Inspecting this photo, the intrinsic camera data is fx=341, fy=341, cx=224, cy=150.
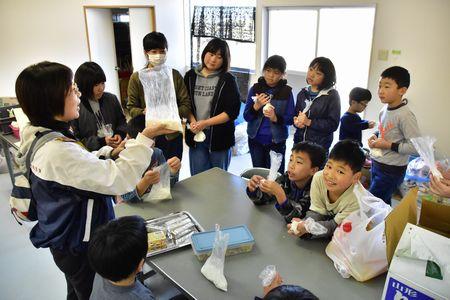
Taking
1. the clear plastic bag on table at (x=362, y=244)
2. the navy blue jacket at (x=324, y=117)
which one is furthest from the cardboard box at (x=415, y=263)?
the navy blue jacket at (x=324, y=117)

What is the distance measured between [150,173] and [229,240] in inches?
23.6

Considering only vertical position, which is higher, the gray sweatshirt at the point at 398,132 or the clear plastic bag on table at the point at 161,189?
the gray sweatshirt at the point at 398,132

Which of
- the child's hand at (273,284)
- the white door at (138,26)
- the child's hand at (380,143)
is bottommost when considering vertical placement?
the child's hand at (273,284)

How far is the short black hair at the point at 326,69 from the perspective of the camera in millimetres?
2354

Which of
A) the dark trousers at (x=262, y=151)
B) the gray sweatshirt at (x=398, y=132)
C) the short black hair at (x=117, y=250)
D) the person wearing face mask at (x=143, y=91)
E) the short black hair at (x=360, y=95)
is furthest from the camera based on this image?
the short black hair at (x=360, y=95)

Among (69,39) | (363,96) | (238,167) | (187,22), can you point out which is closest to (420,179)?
(363,96)

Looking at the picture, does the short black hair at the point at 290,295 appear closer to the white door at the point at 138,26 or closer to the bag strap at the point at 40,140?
the bag strap at the point at 40,140

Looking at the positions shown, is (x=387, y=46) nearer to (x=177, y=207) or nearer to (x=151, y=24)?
(x=177, y=207)

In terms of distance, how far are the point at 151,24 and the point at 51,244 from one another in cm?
506

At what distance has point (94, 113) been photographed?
2.20m

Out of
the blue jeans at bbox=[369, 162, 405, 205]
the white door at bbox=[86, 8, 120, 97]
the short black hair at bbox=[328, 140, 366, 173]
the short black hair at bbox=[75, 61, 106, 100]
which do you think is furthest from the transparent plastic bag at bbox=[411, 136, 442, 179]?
the white door at bbox=[86, 8, 120, 97]

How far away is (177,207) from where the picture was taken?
5.63 feet

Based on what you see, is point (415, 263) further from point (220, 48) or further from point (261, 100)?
point (220, 48)

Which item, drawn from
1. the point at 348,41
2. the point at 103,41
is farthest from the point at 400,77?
the point at 103,41
